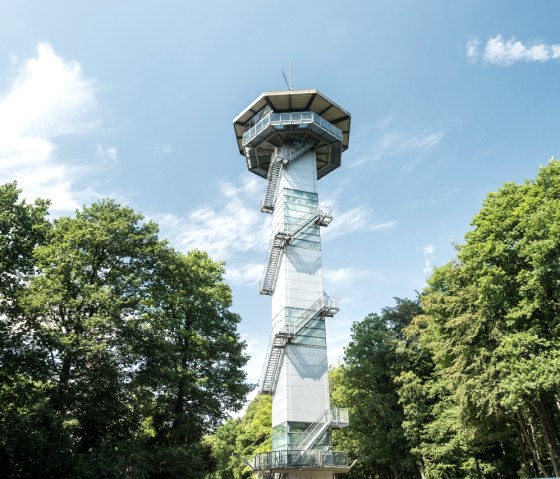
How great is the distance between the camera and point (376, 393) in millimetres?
35938

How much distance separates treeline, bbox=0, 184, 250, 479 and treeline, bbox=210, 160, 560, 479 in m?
13.4

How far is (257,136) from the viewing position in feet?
115

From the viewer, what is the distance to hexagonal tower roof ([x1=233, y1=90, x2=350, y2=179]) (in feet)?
113

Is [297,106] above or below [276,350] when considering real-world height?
above

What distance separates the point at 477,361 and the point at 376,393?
39.9 feet

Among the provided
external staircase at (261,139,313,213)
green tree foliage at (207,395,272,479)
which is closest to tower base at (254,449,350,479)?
green tree foliage at (207,395,272,479)

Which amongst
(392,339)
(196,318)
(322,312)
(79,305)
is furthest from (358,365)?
(79,305)

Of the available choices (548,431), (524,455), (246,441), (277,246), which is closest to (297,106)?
(277,246)

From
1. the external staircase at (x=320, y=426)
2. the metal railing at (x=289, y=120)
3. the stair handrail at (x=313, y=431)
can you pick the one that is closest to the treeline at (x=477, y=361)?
the external staircase at (x=320, y=426)

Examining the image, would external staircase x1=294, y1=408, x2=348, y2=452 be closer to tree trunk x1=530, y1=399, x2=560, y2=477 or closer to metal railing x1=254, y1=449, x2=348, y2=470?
metal railing x1=254, y1=449, x2=348, y2=470

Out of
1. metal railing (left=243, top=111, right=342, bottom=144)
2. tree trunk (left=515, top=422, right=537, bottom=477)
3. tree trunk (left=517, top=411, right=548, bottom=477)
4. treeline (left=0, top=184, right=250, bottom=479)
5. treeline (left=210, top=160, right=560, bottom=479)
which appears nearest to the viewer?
treeline (left=0, top=184, right=250, bottom=479)

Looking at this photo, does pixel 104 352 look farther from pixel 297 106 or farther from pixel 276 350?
pixel 297 106

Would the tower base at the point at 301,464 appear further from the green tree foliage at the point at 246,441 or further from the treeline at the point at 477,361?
the green tree foliage at the point at 246,441

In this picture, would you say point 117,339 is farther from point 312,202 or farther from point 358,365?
point 358,365
